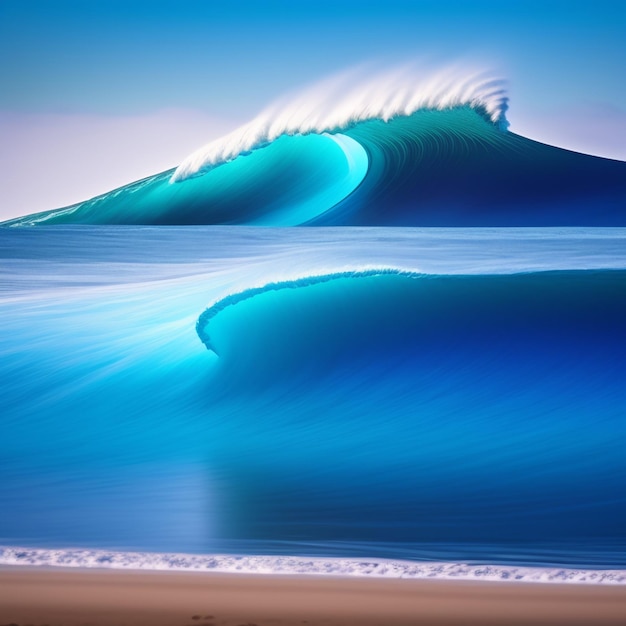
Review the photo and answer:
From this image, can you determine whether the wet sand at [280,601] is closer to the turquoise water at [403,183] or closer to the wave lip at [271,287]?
the wave lip at [271,287]

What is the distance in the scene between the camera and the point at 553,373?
2.87 meters

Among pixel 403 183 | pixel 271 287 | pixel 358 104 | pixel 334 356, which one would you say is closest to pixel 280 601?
pixel 334 356

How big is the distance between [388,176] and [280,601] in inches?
190

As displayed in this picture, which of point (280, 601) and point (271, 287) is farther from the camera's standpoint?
point (271, 287)

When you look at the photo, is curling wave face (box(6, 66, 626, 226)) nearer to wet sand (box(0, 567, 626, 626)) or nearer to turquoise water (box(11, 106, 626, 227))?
turquoise water (box(11, 106, 626, 227))

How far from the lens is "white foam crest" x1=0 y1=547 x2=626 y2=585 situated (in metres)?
1.37

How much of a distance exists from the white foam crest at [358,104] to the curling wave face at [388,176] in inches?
0.7

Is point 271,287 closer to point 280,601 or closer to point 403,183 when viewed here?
point 280,601

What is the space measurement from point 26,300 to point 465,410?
2.17 metres

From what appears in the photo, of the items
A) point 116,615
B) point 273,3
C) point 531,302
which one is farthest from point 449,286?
point 116,615

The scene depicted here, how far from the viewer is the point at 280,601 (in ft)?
4.00

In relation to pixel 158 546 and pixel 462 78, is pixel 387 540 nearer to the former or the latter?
pixel 158 546

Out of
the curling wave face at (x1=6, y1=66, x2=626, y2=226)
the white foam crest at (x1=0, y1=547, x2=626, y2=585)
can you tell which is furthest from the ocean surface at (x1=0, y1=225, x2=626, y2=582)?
the curling wave face at (x1=6, y1=66, x2=626, y2=226)

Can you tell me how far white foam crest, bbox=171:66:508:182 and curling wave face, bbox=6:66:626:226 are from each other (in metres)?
0.02
